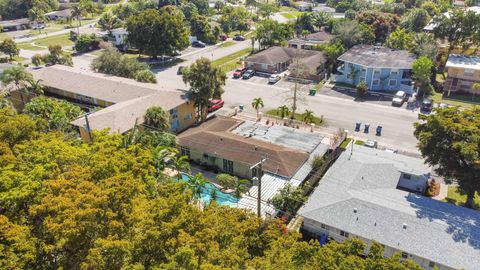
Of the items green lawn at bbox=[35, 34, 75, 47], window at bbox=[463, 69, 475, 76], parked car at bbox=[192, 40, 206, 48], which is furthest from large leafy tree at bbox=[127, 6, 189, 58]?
window at bbox=[463, 69, 475, 76]

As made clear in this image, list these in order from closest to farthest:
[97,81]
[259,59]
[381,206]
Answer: [381,206] → [97,81] → [259,59]

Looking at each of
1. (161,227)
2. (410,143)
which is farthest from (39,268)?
(410,143)

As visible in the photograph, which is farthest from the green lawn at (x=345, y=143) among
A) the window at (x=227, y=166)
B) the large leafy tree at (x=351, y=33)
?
the large leafy tree at (x=351, y=33)

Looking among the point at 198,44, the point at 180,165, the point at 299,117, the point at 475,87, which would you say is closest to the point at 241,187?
the point at 180,165

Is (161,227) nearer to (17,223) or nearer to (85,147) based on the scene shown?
(17,223)

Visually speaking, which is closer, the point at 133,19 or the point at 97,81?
the point at 97,81

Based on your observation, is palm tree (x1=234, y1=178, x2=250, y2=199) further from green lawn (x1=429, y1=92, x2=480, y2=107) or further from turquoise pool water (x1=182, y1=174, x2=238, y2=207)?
green lawn (x1=429, y1=92, x2=480, y2=107)
